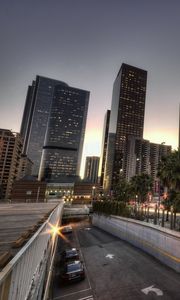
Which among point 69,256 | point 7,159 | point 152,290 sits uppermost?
point 7,159

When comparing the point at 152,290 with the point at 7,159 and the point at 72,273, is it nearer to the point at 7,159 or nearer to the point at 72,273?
the point at 72,273

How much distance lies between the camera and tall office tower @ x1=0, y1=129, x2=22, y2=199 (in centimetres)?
15688

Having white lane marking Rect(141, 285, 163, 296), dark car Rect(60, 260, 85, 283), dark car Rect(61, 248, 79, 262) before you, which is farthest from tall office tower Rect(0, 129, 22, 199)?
white lane marking Rect(141, 285, 163, 296)

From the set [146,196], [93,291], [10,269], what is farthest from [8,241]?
[146,196]

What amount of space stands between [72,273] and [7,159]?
167469mm

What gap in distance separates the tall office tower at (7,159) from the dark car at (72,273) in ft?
504

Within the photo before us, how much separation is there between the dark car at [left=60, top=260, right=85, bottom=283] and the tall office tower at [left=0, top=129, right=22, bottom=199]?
504 ft

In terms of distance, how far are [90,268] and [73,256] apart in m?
2.39

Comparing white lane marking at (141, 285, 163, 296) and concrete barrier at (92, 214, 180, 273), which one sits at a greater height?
concrete barrier at (92, 214, 180, 273)

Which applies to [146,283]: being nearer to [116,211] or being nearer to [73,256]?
[73,256]

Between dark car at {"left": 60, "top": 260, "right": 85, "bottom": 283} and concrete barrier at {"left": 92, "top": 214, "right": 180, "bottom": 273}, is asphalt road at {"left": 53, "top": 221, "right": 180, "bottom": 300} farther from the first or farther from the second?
concrete barrier at {"left": 92, "top": 214, "right": 180, "bottom": 273}

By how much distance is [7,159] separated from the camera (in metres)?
164

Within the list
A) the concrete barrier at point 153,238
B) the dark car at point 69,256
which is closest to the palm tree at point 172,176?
the concrete barrier at point 153,238

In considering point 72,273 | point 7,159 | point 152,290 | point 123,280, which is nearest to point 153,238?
point 123,280
